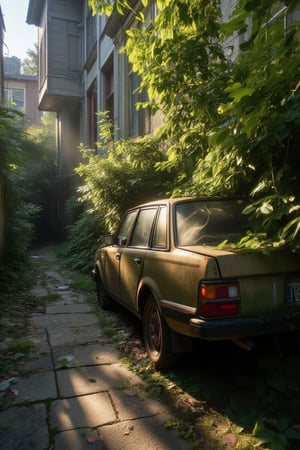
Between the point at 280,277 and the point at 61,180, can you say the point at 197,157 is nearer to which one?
the point at 280,277

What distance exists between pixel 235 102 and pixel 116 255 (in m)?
2.66

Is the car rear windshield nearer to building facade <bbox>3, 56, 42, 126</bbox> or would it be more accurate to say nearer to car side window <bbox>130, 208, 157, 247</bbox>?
car side window <bbox>130, 208, 157, 247</bbox>

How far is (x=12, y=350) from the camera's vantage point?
438cm

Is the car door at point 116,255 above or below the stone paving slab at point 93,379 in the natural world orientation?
above

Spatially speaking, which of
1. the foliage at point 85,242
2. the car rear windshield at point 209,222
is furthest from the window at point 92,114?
the car rear windshield at point 209,222

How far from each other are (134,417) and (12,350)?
2043 millimetres

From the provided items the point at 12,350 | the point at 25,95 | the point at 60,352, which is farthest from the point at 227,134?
the point at 25,95

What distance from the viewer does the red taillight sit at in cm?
277

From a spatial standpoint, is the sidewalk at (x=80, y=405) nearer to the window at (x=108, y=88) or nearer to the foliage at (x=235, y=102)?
the foliage at (x=235, y=102)

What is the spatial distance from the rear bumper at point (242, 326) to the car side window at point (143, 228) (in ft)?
4.92

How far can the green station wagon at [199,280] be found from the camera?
2.78m

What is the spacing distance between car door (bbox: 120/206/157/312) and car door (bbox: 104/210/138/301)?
0.53 feet

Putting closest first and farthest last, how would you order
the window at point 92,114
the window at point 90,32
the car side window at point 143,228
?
the car side window at point 143,228 < the window at point 90,32 < the window at point 92,114

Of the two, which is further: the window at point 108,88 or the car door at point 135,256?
the window at point 108,88
